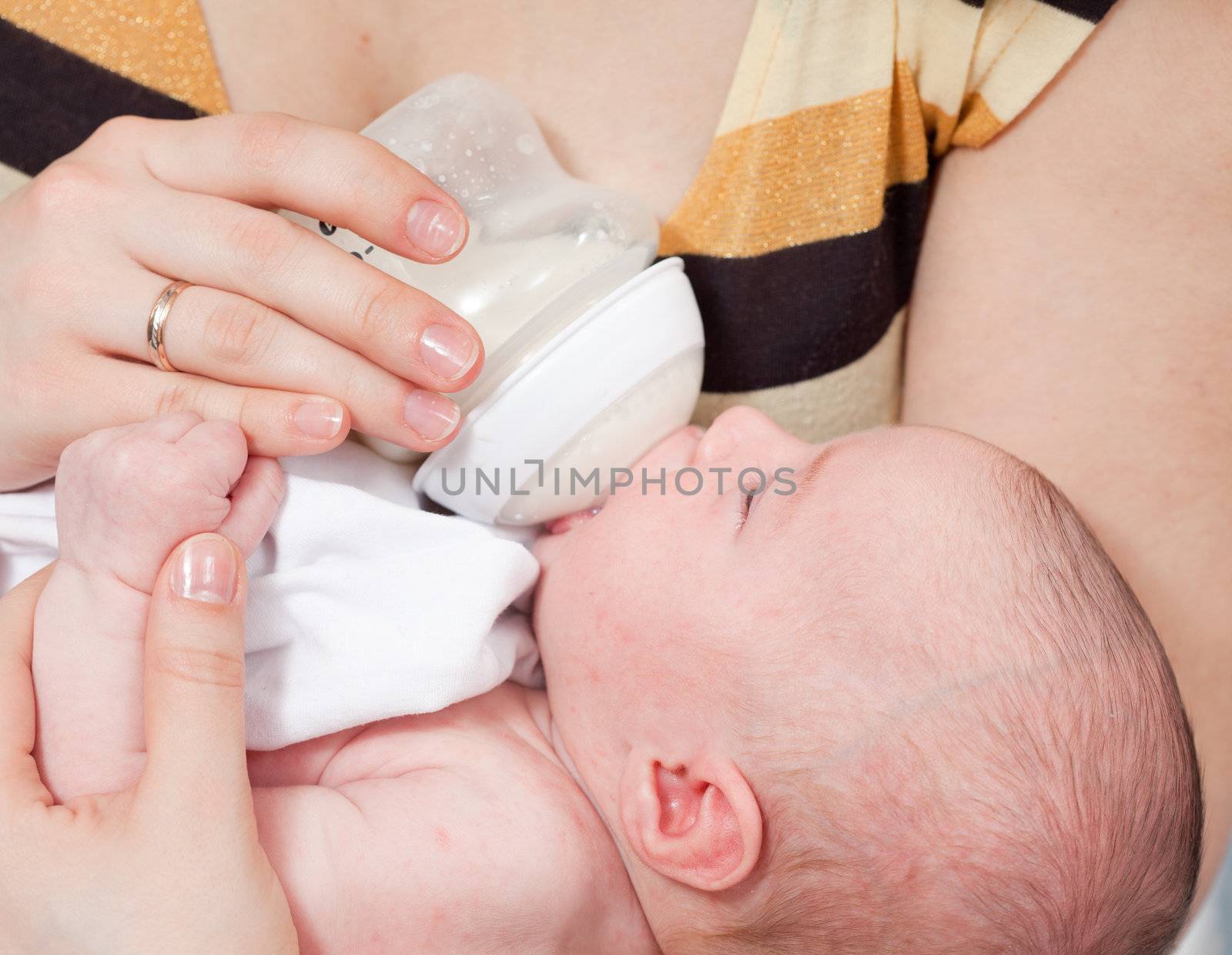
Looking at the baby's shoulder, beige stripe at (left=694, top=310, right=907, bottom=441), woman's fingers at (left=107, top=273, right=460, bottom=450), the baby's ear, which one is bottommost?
the baby's shoulder

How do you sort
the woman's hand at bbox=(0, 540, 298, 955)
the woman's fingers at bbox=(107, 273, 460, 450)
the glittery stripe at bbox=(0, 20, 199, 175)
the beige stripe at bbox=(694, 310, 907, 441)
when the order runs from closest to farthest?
the woman's hand at bbox=(0, 540, 298, 955), the woman's fingers at bbox=(107, 273, 460, 450), the glittery stripe at bbox=(0, 20, 199, 175), the beige stripe at bbox=(694, 310, 907, 441)

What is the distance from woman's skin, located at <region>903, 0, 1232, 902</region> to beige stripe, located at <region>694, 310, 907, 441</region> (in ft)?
0.20

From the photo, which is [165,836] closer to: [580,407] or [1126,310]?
[580,407]

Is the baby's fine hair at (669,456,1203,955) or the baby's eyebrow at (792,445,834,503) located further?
the baby's eyebrow at (792,445,834,503)

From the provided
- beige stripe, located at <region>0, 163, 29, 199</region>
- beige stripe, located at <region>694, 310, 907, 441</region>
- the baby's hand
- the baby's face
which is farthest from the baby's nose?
beige stripe, located at <region>0, 163, 29, 199</region>

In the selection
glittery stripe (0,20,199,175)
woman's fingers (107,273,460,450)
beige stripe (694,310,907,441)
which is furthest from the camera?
beige stripe (694,310,907,441)

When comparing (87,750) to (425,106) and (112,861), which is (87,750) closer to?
(112,861)

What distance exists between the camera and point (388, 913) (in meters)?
0.82

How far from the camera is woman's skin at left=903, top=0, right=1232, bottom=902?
0.96 metres

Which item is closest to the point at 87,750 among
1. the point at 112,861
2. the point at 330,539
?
the point at 112,861

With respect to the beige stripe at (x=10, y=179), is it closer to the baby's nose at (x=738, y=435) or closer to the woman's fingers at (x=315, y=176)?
the woman's fingers at (x=315, y=176)

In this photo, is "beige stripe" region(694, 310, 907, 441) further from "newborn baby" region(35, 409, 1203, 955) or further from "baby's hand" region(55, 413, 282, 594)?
"baby's hand" region(55, 413, 282, 594)

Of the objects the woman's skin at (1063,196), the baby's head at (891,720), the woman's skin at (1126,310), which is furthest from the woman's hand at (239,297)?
the woman's skin at (1126,310)

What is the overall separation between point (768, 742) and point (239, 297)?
63 centimetres
